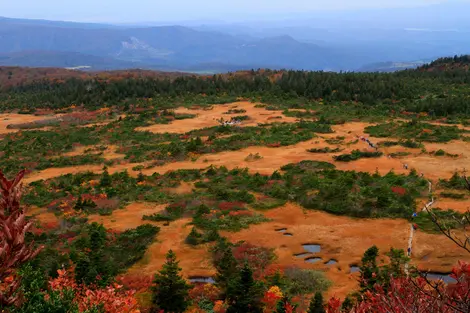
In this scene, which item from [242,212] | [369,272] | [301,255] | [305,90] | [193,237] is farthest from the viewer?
[305,90]

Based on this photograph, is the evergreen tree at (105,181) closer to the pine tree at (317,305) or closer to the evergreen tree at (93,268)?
the evergreen tree at (93,268)

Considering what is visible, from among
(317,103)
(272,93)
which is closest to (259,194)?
(317,103)

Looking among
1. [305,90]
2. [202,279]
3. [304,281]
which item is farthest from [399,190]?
[305,90]

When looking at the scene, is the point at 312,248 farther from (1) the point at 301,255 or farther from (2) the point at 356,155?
(2) the point at 356,155

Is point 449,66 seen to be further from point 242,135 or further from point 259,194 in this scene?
point 259,194

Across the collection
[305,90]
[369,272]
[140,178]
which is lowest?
[140,178]

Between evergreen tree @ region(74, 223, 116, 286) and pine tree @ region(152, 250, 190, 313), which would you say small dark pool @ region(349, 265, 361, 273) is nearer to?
pine tree @ region(152, 250, 190, 313)

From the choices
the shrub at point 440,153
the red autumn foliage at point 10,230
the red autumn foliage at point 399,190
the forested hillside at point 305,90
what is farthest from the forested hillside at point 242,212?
the forested hillside at point 305,90

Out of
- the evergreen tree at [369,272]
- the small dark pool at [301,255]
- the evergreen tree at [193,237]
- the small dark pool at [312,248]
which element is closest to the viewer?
the evergreen tree at [369,272]

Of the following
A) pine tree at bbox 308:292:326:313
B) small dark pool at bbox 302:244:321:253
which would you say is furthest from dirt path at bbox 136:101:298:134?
pine tree at bbox 308:292:326:313
